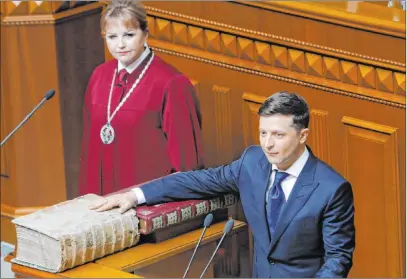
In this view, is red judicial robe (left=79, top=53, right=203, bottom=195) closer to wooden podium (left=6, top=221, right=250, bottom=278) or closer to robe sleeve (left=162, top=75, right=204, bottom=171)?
robe sleeve (left=162, top=75, right=204, bottom=171)

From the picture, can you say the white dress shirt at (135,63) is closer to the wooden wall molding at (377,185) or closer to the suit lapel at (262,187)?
the wooden wall molding at (377,185)

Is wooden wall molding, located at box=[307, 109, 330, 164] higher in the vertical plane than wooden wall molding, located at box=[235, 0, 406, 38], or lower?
lower

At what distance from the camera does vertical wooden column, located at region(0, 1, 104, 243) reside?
6.48 meters

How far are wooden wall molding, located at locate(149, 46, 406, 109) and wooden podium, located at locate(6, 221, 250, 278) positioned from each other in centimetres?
84

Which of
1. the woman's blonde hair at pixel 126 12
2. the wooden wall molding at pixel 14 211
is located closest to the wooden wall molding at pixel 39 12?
the wooden wall molding at pixel 14 211

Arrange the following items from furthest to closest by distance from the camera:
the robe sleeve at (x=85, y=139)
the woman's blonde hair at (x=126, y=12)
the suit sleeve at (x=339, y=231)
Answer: the robe sleeve at (x=85, y=139), the woman's blonde hair at (x=126, y=12), the suit sleeve at (x=339, y=231)

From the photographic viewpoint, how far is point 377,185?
5762 mm

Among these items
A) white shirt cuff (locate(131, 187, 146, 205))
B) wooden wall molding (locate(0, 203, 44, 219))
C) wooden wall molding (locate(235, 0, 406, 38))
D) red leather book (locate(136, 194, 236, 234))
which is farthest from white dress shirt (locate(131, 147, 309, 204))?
wooden wall molding (locate(0, 203, 44, 219))

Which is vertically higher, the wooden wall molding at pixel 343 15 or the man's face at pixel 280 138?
the wooden wall molding at pixel 343 15

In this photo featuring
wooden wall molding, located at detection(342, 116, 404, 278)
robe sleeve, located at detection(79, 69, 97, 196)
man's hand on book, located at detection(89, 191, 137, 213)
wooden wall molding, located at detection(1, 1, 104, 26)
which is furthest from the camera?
wooden wall molding, located at detection(1, 1, 104, 26)

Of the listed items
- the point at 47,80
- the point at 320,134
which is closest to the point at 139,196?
the point at 320,134

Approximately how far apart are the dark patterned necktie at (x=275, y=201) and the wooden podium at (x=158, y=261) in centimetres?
37

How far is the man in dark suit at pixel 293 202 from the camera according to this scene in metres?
4.54

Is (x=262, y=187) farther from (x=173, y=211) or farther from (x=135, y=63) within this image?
(x=135, y=63)
